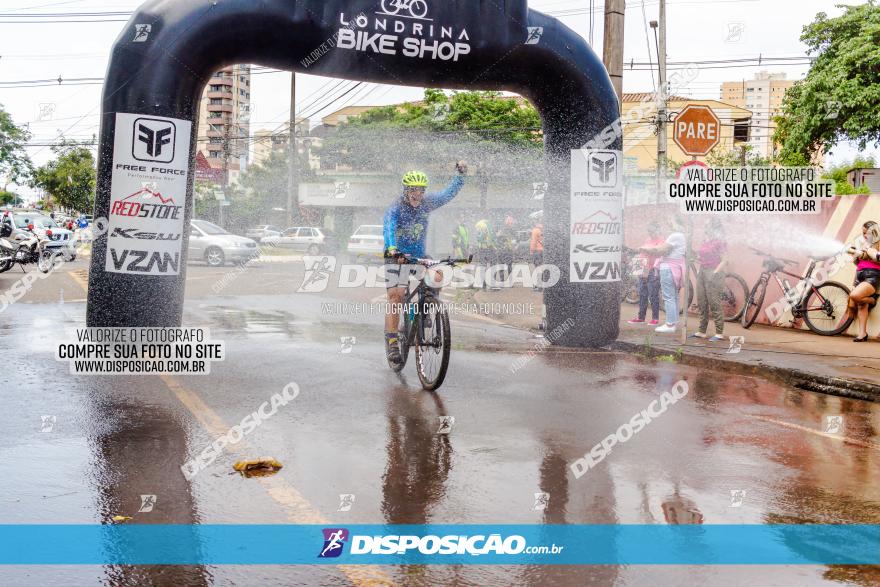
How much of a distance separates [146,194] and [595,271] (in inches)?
228

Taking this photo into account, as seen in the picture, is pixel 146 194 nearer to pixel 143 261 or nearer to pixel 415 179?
pixel 143 261

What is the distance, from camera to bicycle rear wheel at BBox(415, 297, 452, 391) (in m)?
8.05

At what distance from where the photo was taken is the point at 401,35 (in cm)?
1043

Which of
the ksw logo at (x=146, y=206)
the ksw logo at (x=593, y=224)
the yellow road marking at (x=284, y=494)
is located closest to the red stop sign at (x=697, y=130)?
the ksw logo at (x=593, y=224)

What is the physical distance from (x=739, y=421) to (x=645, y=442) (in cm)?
139

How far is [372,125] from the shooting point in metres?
51.2

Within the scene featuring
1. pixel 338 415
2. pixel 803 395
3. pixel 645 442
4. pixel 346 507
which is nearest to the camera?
pixel 346 507

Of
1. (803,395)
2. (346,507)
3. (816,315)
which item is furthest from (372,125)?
(346,507)

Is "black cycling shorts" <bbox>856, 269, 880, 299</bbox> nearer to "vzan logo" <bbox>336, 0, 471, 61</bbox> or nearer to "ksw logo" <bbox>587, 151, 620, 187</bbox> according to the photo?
"ksw logo" <bbox>587, 151, 620, 187</bbox>

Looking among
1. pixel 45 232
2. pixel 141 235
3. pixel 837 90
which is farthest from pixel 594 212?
pixel 837 90

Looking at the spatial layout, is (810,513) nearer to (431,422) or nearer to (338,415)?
(431,422)

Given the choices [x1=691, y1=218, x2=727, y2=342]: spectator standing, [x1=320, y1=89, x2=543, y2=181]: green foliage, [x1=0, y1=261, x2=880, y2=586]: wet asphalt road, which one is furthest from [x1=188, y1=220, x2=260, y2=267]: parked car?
[x1=691, y1=218, x2=727, y2=342]: spectator standing

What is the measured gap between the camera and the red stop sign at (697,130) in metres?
11.8

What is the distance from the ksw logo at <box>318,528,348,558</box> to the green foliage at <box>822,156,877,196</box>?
17505 millimetres
